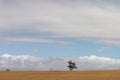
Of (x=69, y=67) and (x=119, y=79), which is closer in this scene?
(x=119, y=79)

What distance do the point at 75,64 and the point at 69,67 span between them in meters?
3.31

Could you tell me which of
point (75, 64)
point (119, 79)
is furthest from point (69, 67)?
point (119, 79)

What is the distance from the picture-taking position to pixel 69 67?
129 meters

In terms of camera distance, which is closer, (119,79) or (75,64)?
(119,79)

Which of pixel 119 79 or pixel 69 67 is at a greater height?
pixel 69 67

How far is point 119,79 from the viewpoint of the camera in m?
70.7

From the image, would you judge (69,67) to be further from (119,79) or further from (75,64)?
(119,79)

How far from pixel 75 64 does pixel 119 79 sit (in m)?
57.4

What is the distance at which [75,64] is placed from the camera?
12750cm

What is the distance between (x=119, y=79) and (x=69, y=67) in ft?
194

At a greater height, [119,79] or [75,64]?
[75,64]
